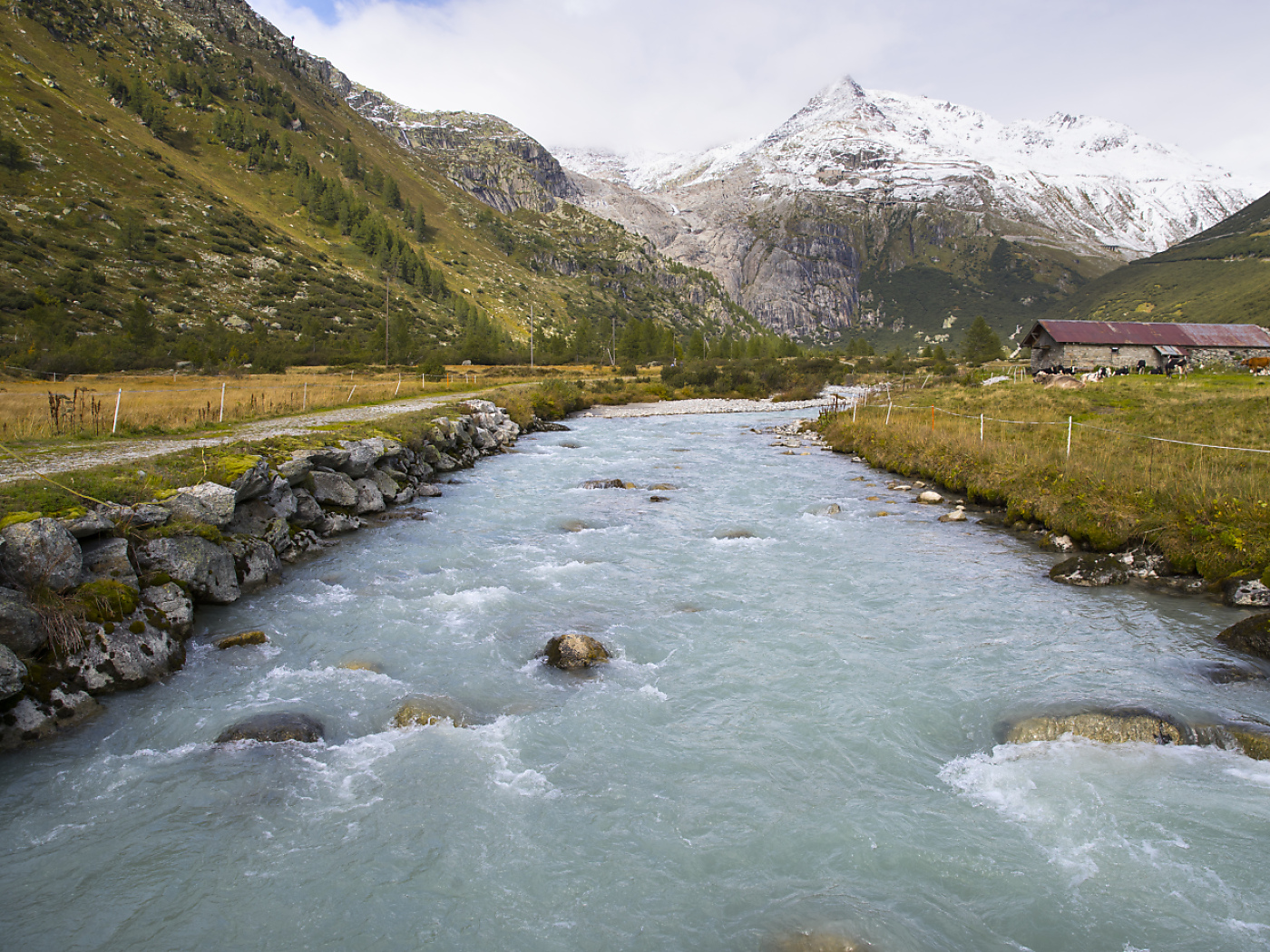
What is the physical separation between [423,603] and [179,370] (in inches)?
1969

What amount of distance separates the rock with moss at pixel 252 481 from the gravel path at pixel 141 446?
2.49 metres

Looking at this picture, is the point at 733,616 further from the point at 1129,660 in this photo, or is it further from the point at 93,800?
the point at 93,800

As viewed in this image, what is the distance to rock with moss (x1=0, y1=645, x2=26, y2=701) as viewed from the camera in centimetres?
704

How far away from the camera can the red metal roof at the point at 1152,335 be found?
61.1 meters

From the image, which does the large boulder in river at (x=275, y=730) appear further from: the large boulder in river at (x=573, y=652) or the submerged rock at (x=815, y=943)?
the submerged rock at (x=815, y=943)

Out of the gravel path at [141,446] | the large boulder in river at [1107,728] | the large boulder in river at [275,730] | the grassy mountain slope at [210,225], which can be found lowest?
the large boulder in river at [1107,728]

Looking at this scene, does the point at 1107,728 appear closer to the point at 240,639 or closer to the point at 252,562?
the point at 240,639

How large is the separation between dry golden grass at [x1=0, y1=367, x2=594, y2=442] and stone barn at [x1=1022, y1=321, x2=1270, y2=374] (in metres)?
54.3

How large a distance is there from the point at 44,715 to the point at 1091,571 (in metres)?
16.7

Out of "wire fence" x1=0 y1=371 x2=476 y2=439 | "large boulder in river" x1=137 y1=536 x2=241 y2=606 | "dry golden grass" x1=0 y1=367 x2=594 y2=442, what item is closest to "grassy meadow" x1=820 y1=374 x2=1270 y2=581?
"large boulder in river" x1=137 y1=536 x2=241 y2=606

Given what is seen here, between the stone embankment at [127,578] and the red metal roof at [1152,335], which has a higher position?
the red metal roof at [1152,335]

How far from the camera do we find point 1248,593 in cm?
1125

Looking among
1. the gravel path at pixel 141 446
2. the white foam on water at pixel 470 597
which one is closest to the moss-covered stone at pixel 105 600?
the gravel path at pixel 141 446

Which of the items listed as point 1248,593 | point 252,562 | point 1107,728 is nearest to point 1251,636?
point 1248,593
